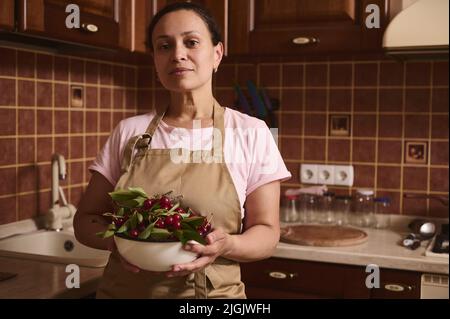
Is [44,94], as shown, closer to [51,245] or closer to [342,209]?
[51,245]

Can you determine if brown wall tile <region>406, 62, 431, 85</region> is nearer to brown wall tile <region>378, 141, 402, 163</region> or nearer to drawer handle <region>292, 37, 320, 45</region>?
brown wall tile <region>378, 141, 402, 163</region>

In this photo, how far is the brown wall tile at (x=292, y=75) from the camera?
2150 millimetres

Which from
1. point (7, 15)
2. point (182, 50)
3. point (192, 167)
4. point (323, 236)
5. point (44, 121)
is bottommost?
point (323, 236)

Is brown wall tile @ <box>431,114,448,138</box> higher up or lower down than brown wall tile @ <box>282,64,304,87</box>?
lower down

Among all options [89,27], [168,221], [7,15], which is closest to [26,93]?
[89,27]

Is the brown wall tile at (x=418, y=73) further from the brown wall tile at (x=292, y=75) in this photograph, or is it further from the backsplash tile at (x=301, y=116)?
the brown wall tile at (x=292, y=75)

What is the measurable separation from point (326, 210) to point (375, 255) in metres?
0.43

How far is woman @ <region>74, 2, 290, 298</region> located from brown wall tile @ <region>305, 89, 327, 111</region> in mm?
956

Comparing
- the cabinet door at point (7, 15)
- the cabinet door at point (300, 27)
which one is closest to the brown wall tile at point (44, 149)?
the cabinet door at point (7, 15)

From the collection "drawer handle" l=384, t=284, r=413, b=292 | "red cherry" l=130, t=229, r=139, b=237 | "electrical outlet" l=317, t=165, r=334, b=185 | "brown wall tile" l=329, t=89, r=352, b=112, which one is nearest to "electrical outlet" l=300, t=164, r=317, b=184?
"electrical outlet" l=317, t=165, r=334, b=185

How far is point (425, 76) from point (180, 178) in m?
A: 1.15

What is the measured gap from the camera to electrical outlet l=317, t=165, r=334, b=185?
6.96ft

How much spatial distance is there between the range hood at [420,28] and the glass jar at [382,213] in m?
0.56

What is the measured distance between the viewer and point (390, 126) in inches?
80.8
